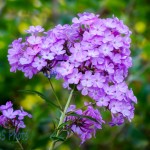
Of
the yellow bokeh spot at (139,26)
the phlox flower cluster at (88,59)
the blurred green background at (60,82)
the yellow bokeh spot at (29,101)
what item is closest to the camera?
the phlox flower cluster at (88,59)

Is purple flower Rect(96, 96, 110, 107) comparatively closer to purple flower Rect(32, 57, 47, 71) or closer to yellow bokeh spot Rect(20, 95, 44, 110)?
purple flower Rect(32, 57, 47, 71)

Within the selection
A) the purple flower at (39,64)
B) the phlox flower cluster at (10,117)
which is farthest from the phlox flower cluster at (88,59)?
the phlox flower cluster at (10,117)

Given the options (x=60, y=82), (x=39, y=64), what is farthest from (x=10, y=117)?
(x=60, y=82)

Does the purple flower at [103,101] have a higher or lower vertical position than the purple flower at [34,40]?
lower

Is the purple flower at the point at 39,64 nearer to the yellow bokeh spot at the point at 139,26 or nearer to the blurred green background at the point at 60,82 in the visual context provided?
the blurred green background at the point at 60,82

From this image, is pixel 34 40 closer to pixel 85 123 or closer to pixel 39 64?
pixel 39 64

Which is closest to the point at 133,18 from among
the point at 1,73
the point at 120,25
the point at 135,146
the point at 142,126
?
the point at 142,126

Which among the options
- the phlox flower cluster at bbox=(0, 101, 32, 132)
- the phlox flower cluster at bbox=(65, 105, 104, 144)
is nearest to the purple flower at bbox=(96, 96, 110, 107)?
the phlox flower cluster at bbox=(65, 105, 104, 144)
